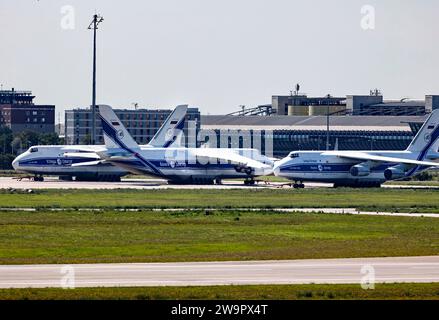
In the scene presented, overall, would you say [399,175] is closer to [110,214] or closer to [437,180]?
[437,180]

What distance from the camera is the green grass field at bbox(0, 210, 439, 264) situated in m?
54.4

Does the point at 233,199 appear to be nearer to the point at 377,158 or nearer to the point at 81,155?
the point at 377,158

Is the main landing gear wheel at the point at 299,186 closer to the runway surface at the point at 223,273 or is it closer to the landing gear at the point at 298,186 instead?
the landing gear at the point at 298,186

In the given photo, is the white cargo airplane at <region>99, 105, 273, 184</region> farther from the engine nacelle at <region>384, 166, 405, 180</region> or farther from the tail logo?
the tail logo

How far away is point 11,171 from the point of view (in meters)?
166

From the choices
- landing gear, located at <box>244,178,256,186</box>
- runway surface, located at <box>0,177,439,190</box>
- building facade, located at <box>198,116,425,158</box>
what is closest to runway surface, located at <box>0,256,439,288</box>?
runway surface, located at <box>0,177,439,190</box>

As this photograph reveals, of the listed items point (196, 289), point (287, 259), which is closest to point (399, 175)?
point (287, 259)

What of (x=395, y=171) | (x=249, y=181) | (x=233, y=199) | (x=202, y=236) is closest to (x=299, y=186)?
(x=249, y=181)

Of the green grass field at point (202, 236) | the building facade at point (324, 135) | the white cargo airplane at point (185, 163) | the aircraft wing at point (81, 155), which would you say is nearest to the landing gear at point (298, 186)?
the white cargo airplane at point (185, 163)

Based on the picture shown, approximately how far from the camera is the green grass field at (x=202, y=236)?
178 feet

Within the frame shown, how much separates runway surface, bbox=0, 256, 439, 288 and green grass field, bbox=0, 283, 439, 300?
153 cm

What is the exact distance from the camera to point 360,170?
122m

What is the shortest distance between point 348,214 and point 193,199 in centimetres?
2065

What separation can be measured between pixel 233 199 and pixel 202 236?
1380 inches
